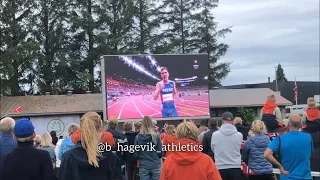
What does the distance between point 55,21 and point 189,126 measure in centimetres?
3784

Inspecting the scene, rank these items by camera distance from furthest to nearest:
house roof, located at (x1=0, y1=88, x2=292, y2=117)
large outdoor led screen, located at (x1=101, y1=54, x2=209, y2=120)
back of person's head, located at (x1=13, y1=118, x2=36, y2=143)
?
house roof, located at (x1=0, y1=88, x2=292, y2=117) < large outdoor led screen, located at (x1=101, y1=54, x2=209, y2=120) < back of person's head, located at (x1=13, y1=118, x2=36, y2=143)

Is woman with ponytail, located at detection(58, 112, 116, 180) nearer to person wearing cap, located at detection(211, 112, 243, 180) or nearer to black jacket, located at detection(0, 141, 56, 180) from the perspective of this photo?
black jacket, located at detection(0, 141, 56, 180)

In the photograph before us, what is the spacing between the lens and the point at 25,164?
494cm

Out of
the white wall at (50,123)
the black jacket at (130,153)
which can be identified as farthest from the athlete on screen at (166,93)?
the black jacket at (130,153)

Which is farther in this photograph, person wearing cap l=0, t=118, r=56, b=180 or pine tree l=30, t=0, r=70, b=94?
pine tree l=30, t=0, r=70, b=94

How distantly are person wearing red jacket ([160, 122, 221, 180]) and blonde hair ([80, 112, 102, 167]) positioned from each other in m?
0.74

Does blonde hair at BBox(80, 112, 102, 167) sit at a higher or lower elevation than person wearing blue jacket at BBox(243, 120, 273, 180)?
higher

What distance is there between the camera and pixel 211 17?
45.5 m

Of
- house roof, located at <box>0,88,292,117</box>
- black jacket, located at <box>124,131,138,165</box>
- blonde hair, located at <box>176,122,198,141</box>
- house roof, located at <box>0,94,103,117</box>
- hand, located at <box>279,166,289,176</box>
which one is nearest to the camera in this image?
blonde hair, located at <box>176,122,198,141</box>

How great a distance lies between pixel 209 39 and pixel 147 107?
72.7 ft

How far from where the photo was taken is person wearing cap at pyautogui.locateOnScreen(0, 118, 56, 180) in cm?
493

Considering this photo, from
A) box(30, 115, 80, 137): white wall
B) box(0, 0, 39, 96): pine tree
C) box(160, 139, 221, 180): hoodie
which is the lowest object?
box(30, 115, 80, 137): white wall

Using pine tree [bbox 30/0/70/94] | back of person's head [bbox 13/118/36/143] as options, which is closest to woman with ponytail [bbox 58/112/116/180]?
back of person's head [bbox 13/118/36/143]

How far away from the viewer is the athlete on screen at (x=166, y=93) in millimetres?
24953
